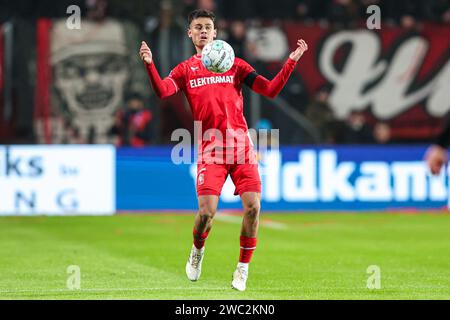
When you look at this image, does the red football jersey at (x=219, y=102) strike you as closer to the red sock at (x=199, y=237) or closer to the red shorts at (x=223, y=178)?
the red shorts at (x=223, y=178)

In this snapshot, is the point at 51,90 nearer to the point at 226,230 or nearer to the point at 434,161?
the point at 226,230

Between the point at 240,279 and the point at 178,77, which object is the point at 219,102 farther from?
the point at 240,279

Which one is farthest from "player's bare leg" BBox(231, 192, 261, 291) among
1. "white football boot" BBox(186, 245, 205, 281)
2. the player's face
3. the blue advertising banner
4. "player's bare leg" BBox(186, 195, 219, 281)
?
the blue advertising banner

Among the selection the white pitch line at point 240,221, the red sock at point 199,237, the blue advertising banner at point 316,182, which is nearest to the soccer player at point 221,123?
the red sock at point 199,237

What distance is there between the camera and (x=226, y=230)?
17.4m

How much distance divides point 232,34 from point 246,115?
5.58ft

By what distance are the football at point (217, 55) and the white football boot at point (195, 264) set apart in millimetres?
1836

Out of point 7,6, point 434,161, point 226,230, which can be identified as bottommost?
point 226,230

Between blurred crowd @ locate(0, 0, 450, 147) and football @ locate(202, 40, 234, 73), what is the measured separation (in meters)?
10.7

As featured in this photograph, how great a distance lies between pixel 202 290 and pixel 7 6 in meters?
13.1

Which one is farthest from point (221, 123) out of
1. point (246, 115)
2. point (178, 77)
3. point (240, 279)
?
point (246, 115)

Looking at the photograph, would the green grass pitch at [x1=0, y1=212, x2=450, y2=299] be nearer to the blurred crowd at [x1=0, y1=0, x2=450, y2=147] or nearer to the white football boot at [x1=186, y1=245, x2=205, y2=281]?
the white football boot at [x1=186, y1=245, x2=205, y2=281]
